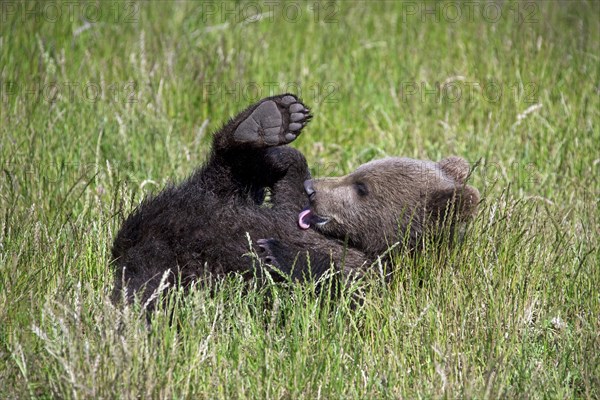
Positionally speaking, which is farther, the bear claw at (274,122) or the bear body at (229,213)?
the bear claw at (274,122)

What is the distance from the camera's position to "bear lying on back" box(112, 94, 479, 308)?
4520mm

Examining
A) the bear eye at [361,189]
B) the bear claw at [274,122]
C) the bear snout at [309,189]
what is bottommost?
the bear eye at [361,189]

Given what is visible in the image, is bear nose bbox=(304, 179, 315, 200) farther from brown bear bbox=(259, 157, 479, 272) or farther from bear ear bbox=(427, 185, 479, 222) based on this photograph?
bear ear bbox=(427, 185, 479, 222)

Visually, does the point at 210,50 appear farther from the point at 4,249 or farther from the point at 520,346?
the point at 520,346

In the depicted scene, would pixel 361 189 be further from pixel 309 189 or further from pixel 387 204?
pixel 309 189

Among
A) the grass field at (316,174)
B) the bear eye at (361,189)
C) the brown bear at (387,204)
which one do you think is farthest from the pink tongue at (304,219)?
the grass field at (316,174)

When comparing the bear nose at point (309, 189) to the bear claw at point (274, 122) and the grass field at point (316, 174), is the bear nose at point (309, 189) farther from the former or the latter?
the grass field at point (316, 174)

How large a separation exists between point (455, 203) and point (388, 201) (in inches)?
15.8

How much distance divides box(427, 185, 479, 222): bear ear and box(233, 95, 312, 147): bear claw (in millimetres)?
870

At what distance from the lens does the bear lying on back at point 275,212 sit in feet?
14.8

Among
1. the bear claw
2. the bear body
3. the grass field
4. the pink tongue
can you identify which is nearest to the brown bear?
the pink tongue

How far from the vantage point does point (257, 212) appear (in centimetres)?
479

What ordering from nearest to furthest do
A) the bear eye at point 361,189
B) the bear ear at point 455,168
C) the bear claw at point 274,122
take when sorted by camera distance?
the bear claw at point 274,122
the bear eye at point 361,189
the bear ear at point 455,168

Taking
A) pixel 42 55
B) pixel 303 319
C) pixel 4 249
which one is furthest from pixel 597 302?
pixel 42 55
